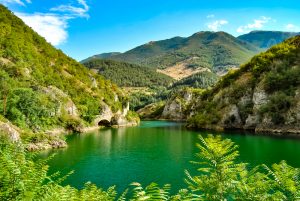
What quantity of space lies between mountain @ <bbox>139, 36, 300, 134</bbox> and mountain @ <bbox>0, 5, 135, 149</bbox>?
39304mm

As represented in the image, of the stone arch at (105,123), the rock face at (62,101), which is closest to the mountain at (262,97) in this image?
the stone arch at (105,123)

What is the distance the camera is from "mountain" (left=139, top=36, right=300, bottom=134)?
10888cm

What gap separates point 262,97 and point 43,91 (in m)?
71.1

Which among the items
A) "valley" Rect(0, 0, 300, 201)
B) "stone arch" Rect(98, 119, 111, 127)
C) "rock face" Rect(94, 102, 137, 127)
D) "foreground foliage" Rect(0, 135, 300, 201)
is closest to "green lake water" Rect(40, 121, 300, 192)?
"valley" Rect(0, 0, 300, 201)

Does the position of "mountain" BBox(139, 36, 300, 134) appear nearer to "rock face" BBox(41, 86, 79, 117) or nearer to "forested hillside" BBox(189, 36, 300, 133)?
"forested hillside" BBox(189, 36, 300, 133)

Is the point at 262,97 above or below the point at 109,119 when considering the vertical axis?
above

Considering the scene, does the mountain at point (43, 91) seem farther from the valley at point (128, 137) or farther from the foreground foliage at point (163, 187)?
the foreground foliage at point (163, 187)

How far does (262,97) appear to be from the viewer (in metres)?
119

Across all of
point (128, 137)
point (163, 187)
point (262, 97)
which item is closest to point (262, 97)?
point (262, 97)

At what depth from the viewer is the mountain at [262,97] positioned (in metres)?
109

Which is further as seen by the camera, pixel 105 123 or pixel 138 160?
pixel 105 123

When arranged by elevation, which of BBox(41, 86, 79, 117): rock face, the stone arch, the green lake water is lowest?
the green lake water

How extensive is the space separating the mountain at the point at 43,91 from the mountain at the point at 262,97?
39.3m

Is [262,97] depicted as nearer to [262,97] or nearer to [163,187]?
[262,97]
